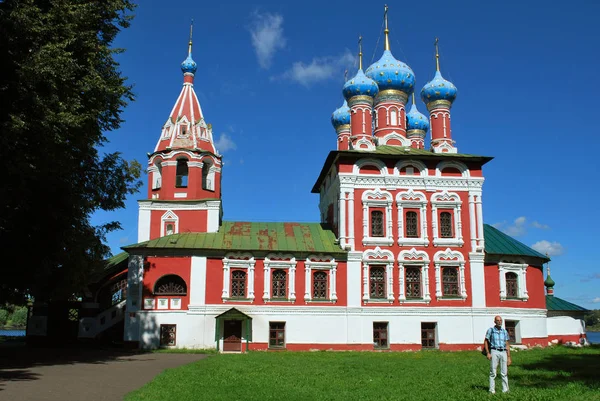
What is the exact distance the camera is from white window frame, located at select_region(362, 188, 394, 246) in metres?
26.5

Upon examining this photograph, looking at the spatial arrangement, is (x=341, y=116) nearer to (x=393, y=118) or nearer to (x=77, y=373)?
(x=393, y=118)

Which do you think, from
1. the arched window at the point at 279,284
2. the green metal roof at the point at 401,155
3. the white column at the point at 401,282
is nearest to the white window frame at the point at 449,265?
the white column at the point at 401,282

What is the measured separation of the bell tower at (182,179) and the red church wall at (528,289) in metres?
13.5

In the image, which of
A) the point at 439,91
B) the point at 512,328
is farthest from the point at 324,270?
the point at 439,91

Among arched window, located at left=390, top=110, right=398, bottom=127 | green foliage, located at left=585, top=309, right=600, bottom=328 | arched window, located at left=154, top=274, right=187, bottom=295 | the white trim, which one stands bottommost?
green foliage, located at left=585, top=309, right=600, bottom=328

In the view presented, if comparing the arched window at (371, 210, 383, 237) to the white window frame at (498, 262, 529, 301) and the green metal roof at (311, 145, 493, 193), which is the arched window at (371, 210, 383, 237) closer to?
the green metal roof at (311, 145, 493, 193)

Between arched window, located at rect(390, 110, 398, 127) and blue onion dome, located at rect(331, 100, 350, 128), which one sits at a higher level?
blue onion dome, located at rect(331, 100, 350, 128)

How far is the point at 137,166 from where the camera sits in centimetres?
2111

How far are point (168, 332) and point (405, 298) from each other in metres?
11.0

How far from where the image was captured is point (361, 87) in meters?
→ 29.4

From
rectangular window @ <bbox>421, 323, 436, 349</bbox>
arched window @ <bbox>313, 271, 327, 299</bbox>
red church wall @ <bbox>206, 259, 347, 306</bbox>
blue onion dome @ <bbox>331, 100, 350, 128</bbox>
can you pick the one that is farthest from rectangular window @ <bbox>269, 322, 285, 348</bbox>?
blue onion dome @ <bbox>331, 100, 350, 128</bbox>

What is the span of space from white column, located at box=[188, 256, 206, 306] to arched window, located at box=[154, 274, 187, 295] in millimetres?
447

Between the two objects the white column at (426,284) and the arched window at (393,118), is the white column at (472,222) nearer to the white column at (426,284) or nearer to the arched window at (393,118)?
the white column at (426,284)

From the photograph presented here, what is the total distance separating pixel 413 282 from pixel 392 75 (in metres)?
11.8
